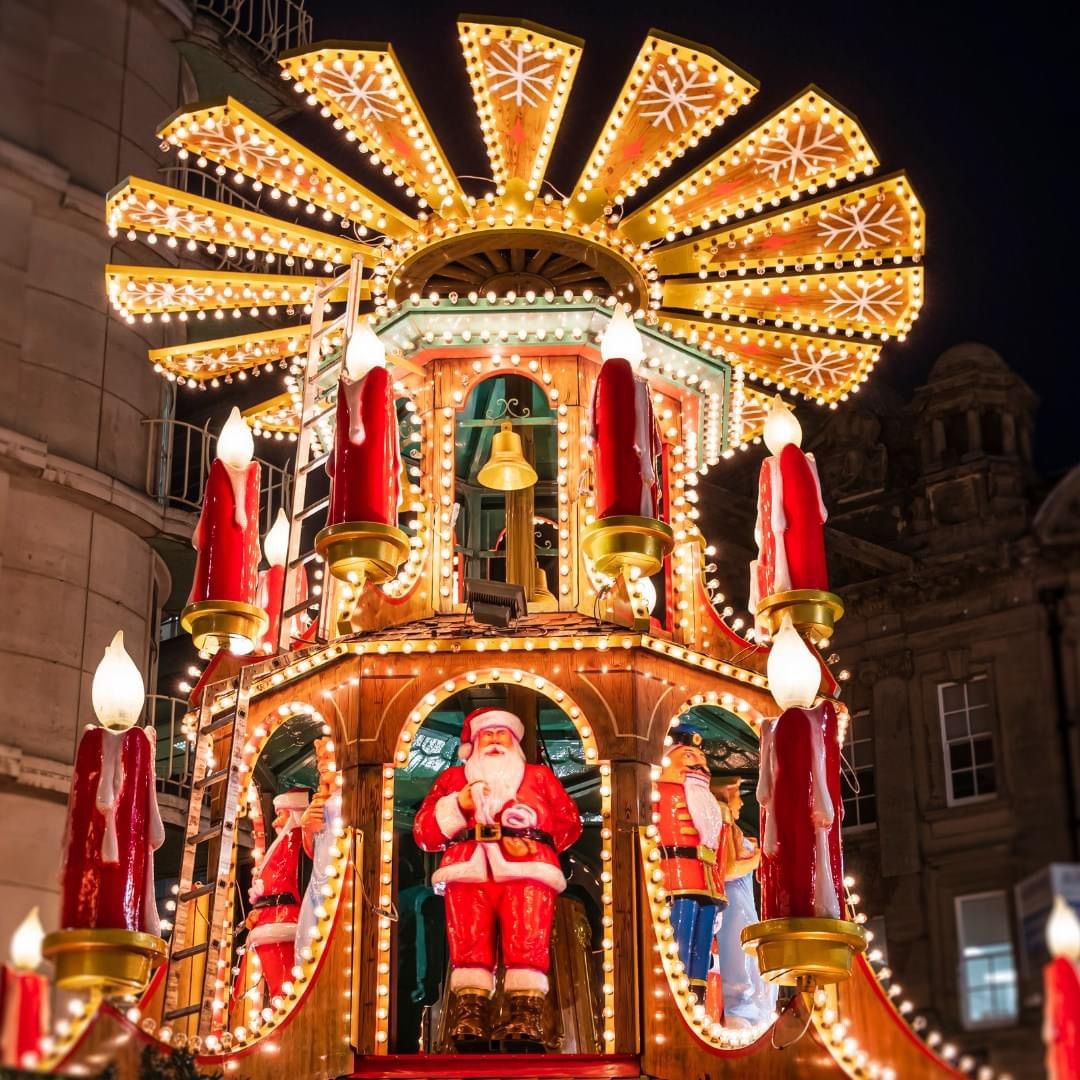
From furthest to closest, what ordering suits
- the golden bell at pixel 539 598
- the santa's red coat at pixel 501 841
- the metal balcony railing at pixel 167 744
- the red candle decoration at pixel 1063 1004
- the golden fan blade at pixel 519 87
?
the metal balcony railing at pixel 167 744 → the golden bell at pixel 539 598 → the golden fan blade at pixel 519 87 → the santa's red coat at pixel 501 841 → the red candle decoration at pixel 1063 1004

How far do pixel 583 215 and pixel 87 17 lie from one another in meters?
10.2

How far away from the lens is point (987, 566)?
2556 centimetres

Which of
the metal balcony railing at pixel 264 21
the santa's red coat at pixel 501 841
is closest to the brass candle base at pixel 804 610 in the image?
the santa's red coat at pixel 501 841

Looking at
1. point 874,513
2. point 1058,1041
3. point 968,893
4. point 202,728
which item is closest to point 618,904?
point 202,728

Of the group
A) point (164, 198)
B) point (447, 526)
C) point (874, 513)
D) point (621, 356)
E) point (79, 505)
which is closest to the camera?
point (621, 356)

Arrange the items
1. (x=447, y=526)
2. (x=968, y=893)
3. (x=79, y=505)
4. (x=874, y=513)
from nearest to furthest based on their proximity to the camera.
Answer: (x=447, y=526), (x=79, y=505), (x=968, y=893), (x=874, y=513)

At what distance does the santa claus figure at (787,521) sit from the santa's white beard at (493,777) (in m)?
1.42

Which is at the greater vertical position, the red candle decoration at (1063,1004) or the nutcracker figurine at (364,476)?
the nutcracker figurine at (364,476)

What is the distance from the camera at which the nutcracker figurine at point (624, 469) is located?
8.97 meters

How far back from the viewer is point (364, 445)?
9.27 meters

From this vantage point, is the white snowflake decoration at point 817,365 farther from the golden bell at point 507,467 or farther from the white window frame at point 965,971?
the white window frame at point 965,971

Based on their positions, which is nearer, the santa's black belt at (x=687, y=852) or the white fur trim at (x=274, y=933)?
the santa's black belt at (x=687, y=852)

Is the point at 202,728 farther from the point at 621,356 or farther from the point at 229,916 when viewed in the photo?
the point at 621,356

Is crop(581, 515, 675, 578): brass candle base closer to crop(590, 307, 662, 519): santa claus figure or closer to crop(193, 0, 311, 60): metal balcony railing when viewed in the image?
crop(590, 307, 662, 519): santa claus figure
